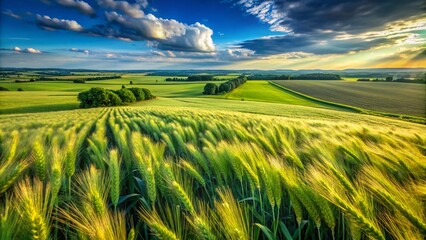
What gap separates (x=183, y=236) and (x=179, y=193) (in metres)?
0.33

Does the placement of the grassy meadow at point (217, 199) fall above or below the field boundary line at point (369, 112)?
above

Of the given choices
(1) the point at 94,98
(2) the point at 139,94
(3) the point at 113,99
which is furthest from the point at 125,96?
(1) the point at 94,98

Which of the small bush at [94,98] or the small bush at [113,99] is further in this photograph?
the small bush at [113,99]

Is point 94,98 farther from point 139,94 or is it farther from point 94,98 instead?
point 139,94

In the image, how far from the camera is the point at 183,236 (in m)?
1.50

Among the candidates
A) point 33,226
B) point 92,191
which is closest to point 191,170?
point 92,191

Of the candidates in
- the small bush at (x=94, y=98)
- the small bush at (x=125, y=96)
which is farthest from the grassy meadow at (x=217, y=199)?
the small bush at (x=125, y=96)

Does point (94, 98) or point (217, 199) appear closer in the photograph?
point (217, 199)

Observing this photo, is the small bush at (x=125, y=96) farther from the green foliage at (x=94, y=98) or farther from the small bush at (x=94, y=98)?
the small bush at (x=94, y=98)

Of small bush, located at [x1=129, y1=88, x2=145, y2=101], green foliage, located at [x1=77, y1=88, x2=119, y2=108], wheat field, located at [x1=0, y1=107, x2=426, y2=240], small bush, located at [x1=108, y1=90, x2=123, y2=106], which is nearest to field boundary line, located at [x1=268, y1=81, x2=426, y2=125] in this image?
wheat field, located at [x1=0, y1=107, x2=426, y2=240]

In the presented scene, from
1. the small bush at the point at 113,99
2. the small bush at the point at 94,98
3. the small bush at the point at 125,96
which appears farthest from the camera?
the small bush at the point at 125,96

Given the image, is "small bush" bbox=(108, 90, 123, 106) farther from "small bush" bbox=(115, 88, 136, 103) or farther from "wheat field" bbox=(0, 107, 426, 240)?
"wheat field" bbox=(0, 107, 426, 240)

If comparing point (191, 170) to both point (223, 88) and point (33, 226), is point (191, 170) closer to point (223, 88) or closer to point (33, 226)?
point (33, 226)

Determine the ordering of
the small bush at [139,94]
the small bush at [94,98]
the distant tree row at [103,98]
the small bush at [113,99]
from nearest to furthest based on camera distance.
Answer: the small bush at [94,98]
the distant tree row at [103,98]
the small bush at [113,99]
the small bush at [139,94]
